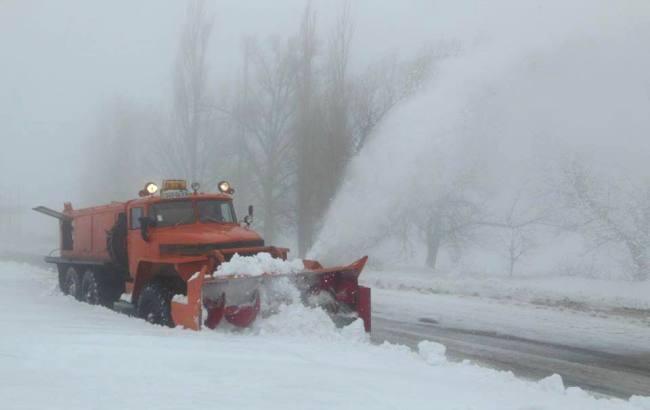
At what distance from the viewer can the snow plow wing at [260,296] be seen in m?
8.31

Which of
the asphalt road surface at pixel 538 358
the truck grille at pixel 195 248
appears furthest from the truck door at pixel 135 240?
the asphalt road surface at pixel 538 358

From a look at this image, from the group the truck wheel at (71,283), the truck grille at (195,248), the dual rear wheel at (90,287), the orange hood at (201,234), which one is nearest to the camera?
the truck grille at (195,248)

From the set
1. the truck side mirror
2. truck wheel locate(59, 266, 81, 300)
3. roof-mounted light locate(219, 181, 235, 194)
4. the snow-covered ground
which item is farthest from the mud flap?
truck wheel locate(59, 266, 81, 300)

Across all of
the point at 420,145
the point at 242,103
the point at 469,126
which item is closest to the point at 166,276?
the point at 420,145

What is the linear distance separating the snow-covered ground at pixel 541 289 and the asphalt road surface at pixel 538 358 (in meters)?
4.64

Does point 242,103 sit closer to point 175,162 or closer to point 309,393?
point 175,162

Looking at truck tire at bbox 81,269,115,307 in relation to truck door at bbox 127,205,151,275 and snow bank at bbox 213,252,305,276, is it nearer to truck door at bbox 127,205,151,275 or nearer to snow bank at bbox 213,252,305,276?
truck door at bbox 127,205,151,275

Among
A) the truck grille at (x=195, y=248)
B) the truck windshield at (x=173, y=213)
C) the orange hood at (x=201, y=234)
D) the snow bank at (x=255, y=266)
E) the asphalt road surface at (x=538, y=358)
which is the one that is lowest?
the asphalt road surface at (x=538, y=358)

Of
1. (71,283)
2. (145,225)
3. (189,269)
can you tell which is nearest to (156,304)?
(189,269)

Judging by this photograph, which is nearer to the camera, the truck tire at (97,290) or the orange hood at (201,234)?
the orange hood at (201,234)

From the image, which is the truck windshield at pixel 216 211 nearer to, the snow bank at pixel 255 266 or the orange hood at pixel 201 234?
the orange hood at pixel 201 234

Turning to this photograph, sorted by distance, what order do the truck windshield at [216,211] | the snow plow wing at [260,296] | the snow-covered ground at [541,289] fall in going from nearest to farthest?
the snow plow wing at [260,296], the truck windshield at [216,211], the snow-covered ground at [541,289]

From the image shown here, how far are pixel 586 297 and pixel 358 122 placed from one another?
1190 centimetres

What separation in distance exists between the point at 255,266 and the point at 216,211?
8.49 feet
